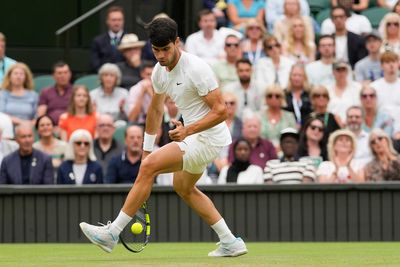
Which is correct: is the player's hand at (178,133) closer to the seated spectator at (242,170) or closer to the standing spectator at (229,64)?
the seated spectator at (242,170)

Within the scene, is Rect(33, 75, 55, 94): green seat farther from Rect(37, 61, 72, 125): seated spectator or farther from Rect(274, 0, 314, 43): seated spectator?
Rect(274, 0, 314, 43): seated spectator

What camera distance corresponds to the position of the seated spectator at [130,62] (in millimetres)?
16344

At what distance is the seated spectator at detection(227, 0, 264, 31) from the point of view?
690 inches

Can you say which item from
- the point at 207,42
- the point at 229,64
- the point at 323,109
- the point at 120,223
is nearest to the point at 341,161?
the point at 323,109

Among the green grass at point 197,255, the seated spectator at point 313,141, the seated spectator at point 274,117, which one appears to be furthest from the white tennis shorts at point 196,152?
the seated spectator at point 274,117

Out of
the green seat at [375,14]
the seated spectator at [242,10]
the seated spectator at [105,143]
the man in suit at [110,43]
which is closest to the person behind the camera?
the seated spectator at [105,143]

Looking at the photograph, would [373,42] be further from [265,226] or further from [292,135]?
[265,226]

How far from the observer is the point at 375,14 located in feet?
58.4

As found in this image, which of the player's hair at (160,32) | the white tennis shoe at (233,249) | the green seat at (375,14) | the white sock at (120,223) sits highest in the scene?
the green seat at (375,14)

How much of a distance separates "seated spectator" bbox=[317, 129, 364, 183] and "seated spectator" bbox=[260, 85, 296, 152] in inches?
42.3

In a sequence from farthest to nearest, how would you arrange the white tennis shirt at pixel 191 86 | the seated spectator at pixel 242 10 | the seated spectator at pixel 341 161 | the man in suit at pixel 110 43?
the seated spectator at pixel 242 10 < the man in suit at pixel 110 43 < the seated spectator at pixel 341 161 < the white tennis shirt at pixel 191 86

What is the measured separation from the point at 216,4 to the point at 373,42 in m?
3.03

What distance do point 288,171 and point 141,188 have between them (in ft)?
15.1

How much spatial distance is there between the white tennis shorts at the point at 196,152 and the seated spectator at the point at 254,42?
22.1 feet
